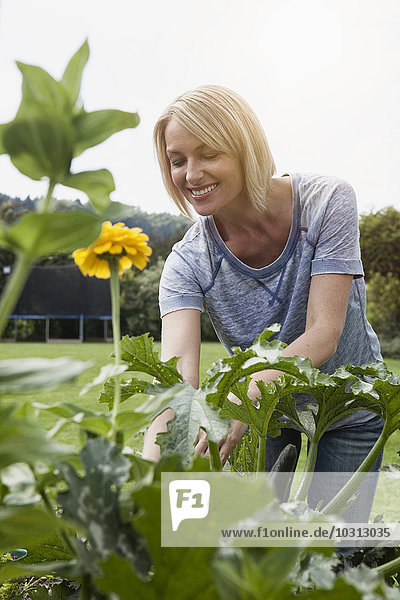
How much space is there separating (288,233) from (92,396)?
6.28m

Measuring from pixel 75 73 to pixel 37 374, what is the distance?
19 centimetres

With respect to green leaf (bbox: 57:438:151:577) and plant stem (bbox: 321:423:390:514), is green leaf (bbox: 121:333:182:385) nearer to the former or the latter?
plant stem (bbox: 321:423:390:514)

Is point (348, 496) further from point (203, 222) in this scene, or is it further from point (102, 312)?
point (102, 312)

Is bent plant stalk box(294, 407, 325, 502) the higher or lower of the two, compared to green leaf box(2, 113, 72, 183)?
lower

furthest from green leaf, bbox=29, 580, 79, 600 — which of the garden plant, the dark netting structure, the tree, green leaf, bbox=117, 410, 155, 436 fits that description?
the dark netting structure

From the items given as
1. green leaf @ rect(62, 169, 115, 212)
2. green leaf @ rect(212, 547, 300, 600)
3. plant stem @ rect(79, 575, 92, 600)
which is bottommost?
plant stem @ rect(79, 575, 92, 600)

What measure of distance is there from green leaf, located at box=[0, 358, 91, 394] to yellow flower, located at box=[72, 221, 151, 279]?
0.15m

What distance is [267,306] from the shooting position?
4.16 ft

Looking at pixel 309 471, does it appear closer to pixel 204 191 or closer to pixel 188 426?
pixel 188 426

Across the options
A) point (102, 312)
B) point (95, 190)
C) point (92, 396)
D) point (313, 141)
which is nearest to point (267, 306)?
point (95, 190)

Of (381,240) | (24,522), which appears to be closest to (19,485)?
(24,522)

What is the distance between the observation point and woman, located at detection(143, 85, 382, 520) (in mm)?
1104

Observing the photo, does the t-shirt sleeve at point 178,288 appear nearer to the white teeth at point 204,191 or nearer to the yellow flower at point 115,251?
the white teeth at point 204,191

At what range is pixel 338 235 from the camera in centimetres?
112
